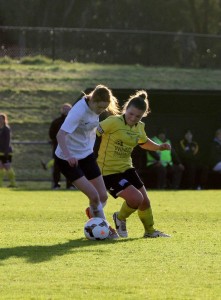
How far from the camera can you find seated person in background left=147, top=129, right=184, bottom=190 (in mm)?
24562

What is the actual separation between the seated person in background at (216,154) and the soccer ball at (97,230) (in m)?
13.8

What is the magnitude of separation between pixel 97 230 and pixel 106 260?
1.77 meters

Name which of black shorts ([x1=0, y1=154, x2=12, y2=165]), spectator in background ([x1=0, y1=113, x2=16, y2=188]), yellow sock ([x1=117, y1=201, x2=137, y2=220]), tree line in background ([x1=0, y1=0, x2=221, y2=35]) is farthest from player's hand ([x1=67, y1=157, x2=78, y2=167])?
tree line in background ([x1=0, y1=0, x2=221, y2=35])

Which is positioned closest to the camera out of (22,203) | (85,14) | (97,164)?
(97,164)

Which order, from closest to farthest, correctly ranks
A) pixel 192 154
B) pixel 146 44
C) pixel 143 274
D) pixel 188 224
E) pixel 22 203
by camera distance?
pixel 143 274 → pixel 188 224 → pixel 22 203 → pixel 192 154 → pixel 146 44

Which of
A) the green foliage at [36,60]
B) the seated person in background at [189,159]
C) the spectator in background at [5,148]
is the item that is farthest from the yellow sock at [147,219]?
the green foliage at [36,60]

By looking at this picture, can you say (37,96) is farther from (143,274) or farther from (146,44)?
(143,274)

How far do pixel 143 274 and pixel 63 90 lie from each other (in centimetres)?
2639

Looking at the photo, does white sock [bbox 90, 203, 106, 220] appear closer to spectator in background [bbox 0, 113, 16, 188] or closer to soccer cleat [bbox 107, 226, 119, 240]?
soccer cleat [bbox 107, 226, 119, 240]

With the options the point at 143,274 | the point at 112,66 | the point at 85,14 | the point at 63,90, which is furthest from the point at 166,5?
the point at 143,274

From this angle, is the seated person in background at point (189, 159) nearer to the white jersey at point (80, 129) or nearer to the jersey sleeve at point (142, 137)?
the jersey sleeve at point (142, 137)

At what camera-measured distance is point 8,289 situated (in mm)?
8023

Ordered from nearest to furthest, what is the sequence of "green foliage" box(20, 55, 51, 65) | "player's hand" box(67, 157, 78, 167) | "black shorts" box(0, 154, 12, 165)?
1. "player's hand" box(67, 157, 78, 167)
2. "black shorts" box(0, 154, 12, 165)
3. "green foliage" box(20, 55, 51, 65)

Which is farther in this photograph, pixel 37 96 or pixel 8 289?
pixel 37 96
